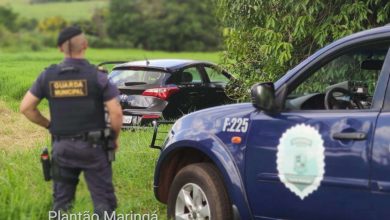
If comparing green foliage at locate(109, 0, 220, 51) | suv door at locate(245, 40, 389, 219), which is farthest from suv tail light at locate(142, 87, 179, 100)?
green foliage at locate(109, 0, 220, 51)

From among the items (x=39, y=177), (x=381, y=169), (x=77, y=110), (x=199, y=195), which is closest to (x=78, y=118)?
(x=77, y=110)

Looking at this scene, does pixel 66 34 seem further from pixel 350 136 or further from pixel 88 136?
pixel 350 136

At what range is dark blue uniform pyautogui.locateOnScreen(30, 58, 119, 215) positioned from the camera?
4.52 meters

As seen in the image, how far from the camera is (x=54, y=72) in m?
4.54

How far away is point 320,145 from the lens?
4.33 m

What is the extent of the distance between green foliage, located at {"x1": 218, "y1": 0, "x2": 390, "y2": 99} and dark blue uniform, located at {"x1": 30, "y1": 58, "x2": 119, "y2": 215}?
155 inches

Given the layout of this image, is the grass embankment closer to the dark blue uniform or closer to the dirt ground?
the dirt ground

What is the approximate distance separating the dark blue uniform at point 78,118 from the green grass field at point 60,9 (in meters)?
90.4

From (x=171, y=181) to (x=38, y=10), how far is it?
330ft

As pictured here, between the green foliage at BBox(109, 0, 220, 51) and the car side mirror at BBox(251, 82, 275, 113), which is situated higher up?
the car side mirror at BBox(251, 82, 275, 113)

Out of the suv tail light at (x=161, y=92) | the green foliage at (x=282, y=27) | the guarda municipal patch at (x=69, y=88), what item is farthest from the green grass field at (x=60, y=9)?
the guarda municipal patch at (x=69, y=88)

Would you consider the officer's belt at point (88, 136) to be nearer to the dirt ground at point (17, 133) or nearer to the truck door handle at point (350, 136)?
the truck door handle at point (350, 136)

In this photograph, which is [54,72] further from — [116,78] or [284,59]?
[116,78]

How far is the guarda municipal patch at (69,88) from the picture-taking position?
451cm
